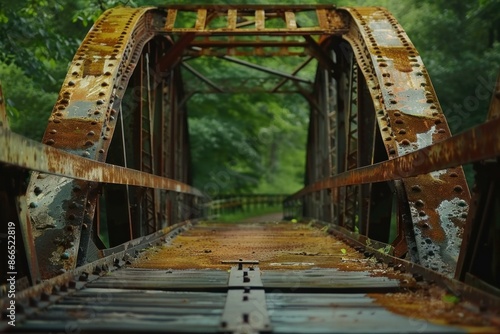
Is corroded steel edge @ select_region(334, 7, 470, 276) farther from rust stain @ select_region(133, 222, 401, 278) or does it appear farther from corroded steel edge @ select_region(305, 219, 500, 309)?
rust stain @ select_region(133, 222, 401, 278)

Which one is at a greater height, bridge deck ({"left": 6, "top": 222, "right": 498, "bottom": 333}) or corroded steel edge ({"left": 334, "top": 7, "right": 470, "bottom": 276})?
corroded steel edge ({"left": 334, "top": 7, "right": 470, "bottom": 276})

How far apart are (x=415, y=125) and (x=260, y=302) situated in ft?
9.93

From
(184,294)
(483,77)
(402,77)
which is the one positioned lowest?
(184,294)

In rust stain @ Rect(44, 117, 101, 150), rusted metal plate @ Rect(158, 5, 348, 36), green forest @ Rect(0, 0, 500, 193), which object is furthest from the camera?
green forest @ Rect(0, 0, 500, 193)

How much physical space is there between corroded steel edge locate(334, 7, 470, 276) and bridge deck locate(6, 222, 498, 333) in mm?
424

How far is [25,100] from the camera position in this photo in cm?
1325

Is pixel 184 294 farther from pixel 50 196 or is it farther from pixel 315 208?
pixel 315 208

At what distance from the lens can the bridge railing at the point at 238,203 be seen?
87.7 feet

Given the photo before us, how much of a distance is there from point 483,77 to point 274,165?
28907mm

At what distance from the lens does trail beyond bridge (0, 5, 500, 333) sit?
9.42 ft

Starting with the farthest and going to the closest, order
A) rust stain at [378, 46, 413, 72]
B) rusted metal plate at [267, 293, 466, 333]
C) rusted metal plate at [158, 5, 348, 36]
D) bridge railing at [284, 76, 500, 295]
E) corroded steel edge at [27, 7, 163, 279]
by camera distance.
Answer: rusted metal plate at [158, 5, 348, 36]
rust stain at [378, 46, 413, 72]
corroded steel edge at [27, 7, 163, 279]
bridge railing at [284, 76, 500, 295]
rusted metal plate at [267, 293, 466, 333]

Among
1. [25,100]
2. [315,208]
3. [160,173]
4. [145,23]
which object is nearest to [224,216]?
[315,208]

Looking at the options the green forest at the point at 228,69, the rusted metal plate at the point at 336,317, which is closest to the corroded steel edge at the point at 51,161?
the rusted metal plate at the point at 336,317

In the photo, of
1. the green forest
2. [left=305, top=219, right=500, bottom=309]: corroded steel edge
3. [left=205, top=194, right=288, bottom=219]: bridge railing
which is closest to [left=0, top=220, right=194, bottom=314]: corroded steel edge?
[left=305, top=219, right=500, bottom=309]: corroded steel edge
